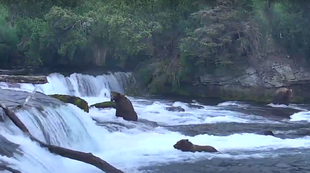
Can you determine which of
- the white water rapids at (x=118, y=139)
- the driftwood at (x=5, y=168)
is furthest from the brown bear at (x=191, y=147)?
the driftwood at (x=5, y=168)

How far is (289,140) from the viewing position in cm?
1730

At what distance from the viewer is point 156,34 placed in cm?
2986

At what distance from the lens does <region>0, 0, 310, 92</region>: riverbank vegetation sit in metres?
27.5

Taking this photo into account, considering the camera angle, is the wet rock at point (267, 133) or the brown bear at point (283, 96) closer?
the wet rock at point (267, 133)

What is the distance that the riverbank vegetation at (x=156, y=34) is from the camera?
27.5 metres

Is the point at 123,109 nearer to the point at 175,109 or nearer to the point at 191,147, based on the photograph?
the point at 175,109

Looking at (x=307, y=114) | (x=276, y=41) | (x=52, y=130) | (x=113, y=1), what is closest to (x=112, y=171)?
A: (x=52, y=130)

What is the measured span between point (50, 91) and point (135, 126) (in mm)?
7503

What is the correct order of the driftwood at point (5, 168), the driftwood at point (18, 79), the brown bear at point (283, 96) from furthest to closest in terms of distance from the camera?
the brown bear at point (283, 96) < the driftwood at point (18, 79) < the driftwood at point (5, 168)

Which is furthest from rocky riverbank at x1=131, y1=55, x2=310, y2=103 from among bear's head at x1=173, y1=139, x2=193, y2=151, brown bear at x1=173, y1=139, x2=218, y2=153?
bear's head at x1=173, y1=139, x2=193, y2=151

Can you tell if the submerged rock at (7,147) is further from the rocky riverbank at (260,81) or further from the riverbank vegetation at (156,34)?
the rocky riverbank at (260,81)

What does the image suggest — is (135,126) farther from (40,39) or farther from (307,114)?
(40,39)

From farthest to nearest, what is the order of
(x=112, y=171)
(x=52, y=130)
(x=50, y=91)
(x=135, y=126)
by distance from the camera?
(x=50, y=91) → (x=135, y=126) → (x=52, y=130) → (x=112, y=171)

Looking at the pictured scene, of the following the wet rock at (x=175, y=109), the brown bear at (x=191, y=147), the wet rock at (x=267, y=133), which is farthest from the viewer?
the wet rock at (x=175, y=109)
